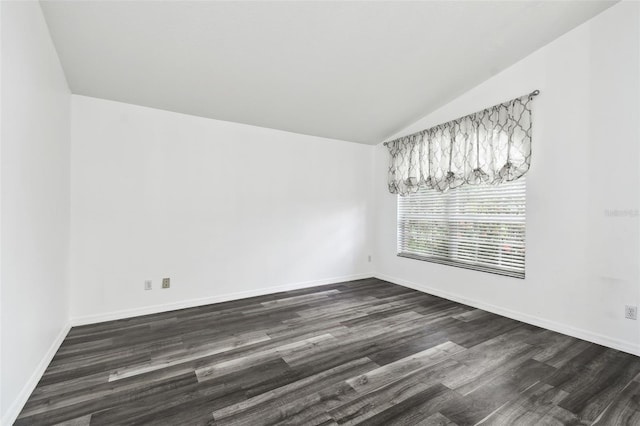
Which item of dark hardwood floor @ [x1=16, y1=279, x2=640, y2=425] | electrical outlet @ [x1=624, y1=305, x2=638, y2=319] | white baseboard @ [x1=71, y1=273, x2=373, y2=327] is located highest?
electrical outlet @ [x1=624, y1=305, x2=638, y2=319]

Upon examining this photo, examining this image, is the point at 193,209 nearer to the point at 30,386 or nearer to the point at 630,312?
the point at 30,386

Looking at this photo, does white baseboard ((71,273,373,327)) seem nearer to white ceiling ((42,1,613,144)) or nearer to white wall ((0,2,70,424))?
white wall ((0,2,70,424))

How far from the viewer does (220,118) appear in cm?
367

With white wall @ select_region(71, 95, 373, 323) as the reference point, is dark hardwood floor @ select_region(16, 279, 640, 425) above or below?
below

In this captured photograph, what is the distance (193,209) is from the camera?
354cm

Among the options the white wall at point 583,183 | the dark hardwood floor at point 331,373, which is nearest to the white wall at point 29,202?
the dark hardwood floor at point 331,373

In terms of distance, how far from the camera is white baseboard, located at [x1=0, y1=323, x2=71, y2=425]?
1.55m

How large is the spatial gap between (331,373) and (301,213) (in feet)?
8.48

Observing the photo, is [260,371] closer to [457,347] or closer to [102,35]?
[457,347]

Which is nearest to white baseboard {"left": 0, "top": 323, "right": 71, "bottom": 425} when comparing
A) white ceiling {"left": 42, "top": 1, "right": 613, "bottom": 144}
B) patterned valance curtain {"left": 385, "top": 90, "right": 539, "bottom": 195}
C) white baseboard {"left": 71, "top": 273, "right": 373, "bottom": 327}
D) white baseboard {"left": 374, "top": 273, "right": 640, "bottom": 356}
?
white baseboard {"left": 71, "top": 273, "right": 373, "bottom": 327}

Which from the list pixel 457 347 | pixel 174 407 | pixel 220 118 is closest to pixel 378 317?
pixel 457 347

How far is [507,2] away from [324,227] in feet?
10.8

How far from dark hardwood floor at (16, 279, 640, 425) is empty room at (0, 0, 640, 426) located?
0.02m

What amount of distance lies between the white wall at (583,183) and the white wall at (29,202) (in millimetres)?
4075
